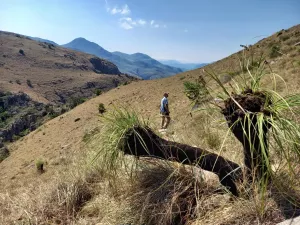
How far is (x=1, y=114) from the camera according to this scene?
267 ft

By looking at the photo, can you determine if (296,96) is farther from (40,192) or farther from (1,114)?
(1,114)

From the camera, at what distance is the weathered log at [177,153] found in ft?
9.61

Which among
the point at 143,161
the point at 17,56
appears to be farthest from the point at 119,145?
the point at 17,56

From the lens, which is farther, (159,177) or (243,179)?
(159,177)

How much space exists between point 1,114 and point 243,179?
8799cm

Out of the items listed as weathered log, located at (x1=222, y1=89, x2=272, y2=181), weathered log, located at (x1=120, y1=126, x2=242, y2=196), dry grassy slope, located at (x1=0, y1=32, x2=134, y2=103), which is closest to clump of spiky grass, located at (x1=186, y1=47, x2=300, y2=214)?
weathered log, located at (x1=222, y1=89, x2=272, y2=181)

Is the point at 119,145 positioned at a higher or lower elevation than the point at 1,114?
higher

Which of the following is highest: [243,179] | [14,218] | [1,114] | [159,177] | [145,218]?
[243,179]

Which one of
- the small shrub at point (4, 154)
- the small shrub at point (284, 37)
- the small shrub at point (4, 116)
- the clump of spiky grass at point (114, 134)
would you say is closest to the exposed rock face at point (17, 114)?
the small shrub at point (4, 116)

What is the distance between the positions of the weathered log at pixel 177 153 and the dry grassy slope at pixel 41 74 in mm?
100445

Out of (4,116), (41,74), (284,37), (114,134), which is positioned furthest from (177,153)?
(41,74)

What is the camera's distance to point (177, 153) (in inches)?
125

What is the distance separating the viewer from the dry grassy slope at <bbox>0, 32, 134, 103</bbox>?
11031cm

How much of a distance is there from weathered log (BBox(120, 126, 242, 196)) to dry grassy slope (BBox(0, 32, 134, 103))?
330 ft
